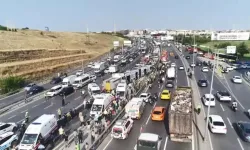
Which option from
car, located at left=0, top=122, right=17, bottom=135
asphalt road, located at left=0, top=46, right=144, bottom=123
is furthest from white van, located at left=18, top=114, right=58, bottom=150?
asphalt road, located at left=0, top=46, right=144, bottom=123

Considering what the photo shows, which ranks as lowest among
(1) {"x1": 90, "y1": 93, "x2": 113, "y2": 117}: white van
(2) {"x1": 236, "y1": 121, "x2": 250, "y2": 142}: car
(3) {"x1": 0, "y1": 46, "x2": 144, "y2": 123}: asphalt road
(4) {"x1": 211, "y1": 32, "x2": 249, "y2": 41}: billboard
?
(3) {"x1": 0, "y1": 46, "x2": 144, "y2": 123}: asphalt road

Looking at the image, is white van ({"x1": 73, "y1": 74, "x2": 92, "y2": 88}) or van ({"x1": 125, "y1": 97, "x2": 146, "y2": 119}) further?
white van ({"x1": 73, "y1": 74, "x2": 92, "y2": 88})

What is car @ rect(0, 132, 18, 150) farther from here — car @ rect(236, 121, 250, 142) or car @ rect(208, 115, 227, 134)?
car @ rect(236, 121, 250, 142)

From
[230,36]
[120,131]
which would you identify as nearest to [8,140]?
[120,131]

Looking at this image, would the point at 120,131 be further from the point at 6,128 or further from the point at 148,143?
the point at 6,128

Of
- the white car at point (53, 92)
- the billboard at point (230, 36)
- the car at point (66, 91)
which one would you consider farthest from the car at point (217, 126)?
the white car at point (53, 92)

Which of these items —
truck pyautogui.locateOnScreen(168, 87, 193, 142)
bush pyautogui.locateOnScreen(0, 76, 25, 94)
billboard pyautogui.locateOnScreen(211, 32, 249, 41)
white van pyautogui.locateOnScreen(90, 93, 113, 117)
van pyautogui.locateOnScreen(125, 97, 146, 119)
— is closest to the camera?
truck pyautogui.locateOnScreen(168, 87, 193, 142)

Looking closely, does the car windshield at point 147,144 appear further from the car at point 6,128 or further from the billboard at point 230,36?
the billboard at point 230,36
